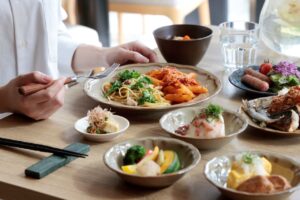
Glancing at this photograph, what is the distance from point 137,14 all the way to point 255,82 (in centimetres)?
237

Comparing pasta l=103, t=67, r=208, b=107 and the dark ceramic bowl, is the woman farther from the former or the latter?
pasta l=103, t=67, r=208, b=107

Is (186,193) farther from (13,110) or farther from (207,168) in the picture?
(13,110)

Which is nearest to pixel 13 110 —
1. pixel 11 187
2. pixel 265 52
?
pixel 11 187

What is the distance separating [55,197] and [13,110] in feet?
1.34

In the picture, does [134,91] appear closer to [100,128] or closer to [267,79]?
[100,128]

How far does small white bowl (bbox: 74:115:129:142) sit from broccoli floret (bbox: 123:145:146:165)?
0.48ft

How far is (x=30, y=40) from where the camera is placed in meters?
1.75

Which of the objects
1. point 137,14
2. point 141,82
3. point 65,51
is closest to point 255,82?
point 141,82

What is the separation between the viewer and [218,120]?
3.71 ft

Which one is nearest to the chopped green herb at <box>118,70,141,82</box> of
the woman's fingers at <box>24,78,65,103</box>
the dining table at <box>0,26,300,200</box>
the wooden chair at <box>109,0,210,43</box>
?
the dining table at <box>0,26,300,200</box>

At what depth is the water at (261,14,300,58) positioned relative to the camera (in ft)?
5.41

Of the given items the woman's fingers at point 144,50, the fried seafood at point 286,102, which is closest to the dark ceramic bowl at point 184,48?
the woman's fingers at point 144,50

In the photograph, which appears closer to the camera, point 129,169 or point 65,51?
point 129,169

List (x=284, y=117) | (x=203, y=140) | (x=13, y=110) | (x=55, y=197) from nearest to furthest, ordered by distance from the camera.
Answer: (x=55, y=197)
(x=203, y=140)
(x=284, y=117)
(x=13, y=110)
